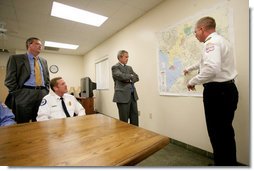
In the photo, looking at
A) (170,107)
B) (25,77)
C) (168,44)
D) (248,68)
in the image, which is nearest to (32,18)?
(25,77)

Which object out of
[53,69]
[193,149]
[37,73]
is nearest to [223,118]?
[193,149]

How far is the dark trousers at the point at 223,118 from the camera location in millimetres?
1382

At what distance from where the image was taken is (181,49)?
2258 millimetres

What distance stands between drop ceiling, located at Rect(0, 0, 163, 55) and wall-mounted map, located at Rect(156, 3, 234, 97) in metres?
0.70

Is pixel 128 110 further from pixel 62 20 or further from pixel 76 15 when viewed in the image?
pixel 62 20

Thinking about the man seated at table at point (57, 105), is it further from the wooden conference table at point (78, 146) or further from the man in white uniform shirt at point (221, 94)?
the man in white uniform shirt at point (221, 94)

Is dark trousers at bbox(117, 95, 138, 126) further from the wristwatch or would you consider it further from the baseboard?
the wristwatch

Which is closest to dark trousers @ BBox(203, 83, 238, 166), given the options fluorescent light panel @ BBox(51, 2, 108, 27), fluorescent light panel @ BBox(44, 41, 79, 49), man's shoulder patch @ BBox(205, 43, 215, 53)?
man's shoulder patch @ BBox(205, 43, 215, 53)

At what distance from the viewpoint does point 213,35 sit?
1.45 m

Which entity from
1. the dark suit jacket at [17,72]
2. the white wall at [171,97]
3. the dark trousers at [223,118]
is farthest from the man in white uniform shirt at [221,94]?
the dark suit jacket at [17,72]

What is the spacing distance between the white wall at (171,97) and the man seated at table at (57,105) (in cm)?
143

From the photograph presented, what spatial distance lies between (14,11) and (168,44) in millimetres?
2741

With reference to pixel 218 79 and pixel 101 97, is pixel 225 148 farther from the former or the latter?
pixel 101 97

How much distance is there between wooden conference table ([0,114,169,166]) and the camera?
0.58 metres
